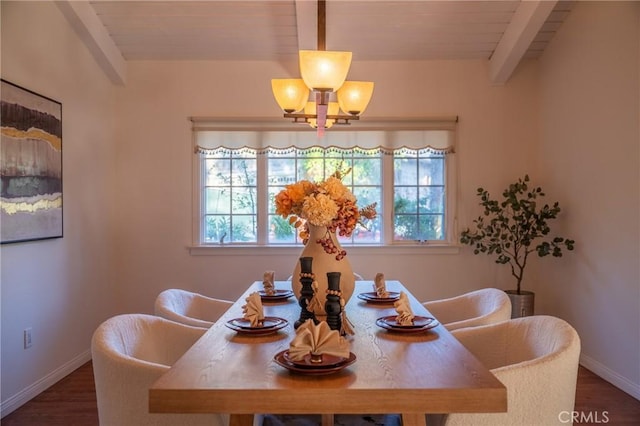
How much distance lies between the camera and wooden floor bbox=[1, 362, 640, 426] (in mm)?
2643

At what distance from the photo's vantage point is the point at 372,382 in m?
1.25

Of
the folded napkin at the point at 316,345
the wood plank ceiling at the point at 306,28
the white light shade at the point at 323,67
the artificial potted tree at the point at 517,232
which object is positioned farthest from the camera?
the artificial potted tree at the point at 517,232

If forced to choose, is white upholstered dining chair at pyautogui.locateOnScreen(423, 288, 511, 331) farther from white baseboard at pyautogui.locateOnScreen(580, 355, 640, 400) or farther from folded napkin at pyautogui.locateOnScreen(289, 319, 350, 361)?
white baseboard at pyautogui.locateOnScreen(580, 355, 640, 400)

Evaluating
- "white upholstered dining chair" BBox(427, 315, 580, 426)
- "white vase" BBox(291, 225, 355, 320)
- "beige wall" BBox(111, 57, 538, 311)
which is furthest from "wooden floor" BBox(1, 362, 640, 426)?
"white vase" BBox(291, 225, 355, 320)

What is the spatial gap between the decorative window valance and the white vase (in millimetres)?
2289

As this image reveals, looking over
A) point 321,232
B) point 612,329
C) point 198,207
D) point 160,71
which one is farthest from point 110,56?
point 612,329

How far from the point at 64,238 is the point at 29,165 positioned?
664 mm

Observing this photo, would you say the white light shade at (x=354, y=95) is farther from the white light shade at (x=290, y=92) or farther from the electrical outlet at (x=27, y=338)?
the electrical outlet at (x=27, y=338)

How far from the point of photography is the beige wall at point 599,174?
2.99m

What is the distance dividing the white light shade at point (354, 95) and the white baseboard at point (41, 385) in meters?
2.57

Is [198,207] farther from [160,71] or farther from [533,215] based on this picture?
[533,215]

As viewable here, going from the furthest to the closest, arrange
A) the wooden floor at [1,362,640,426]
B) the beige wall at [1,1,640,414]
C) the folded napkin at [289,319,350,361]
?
the beige wall at [1,1,640,414]
the wooden floor at [1,362,640,426]
the folded napkin at [289,319,350,361]

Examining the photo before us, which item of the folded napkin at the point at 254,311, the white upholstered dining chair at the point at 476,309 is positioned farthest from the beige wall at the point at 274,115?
the folded napkin at the point at 254,311

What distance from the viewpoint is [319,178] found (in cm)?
425
